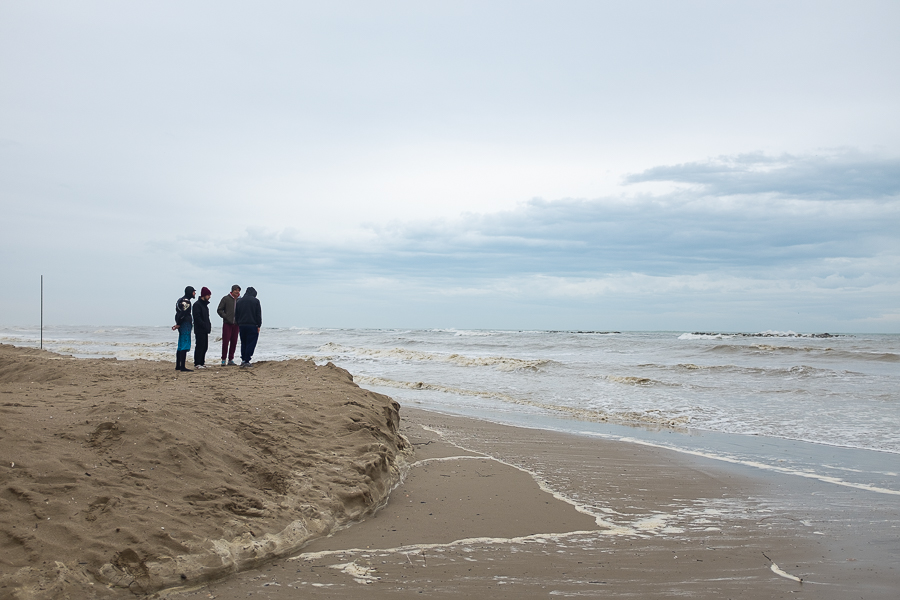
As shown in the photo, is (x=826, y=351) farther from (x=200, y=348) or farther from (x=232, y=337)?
(x=200, y=348)

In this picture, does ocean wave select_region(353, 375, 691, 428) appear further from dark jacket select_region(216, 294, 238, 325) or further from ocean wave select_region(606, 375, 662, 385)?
dark jacket select_region(216, 294, 238, 325)

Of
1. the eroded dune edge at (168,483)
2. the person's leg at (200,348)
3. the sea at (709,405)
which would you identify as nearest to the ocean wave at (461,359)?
the sea at (709,405)

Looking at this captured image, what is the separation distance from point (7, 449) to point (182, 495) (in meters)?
1.05

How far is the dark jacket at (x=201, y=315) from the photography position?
10.6m

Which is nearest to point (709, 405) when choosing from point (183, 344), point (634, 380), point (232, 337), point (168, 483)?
point (634, 380)

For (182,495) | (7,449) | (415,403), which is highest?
(7,449)

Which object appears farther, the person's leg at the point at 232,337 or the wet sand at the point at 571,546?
the person's leg at the point at 232,337

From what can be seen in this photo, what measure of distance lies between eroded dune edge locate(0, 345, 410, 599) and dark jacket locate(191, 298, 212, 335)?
4.62 metres

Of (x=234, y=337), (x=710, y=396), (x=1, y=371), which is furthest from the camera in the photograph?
(x=710, y=396)

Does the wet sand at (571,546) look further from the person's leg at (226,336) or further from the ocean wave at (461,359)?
the ocean wave at (461,359)

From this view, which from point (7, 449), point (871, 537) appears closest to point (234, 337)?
point (7, 449)

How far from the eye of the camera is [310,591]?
3.16m

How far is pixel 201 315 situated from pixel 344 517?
7.67m

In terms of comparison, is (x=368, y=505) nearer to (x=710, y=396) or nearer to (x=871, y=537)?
(x=871, y=537)
